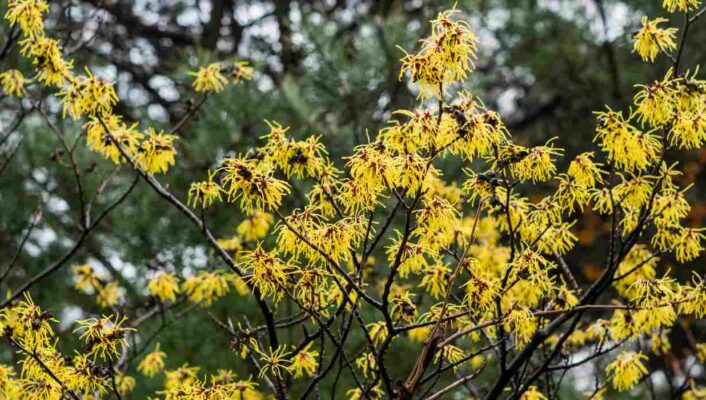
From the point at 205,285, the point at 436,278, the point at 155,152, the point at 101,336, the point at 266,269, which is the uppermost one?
the point at 205,285

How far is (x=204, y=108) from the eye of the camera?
260 inches

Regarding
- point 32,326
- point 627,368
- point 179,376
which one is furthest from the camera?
point 179,376

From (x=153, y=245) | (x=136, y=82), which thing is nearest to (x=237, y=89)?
(x=153, y=245)

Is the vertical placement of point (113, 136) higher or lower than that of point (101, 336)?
higher

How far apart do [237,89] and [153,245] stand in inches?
53.7

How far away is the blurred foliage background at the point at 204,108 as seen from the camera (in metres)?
6.40

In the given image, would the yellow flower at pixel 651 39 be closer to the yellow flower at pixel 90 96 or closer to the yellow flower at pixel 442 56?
the yellow flower at pixel 442 56

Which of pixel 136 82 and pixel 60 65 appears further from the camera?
pixel 136 82

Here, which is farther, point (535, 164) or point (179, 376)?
point (179, 376)

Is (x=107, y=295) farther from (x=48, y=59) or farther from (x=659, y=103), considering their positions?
(x=659, y=103)

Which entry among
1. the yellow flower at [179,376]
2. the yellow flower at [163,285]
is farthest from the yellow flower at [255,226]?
the yellow flower at [179,376]

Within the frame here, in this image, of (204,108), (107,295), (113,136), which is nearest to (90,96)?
(113,136)

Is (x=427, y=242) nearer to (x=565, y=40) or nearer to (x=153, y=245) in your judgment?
(x=153, y=245)

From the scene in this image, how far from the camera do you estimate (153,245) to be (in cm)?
671
